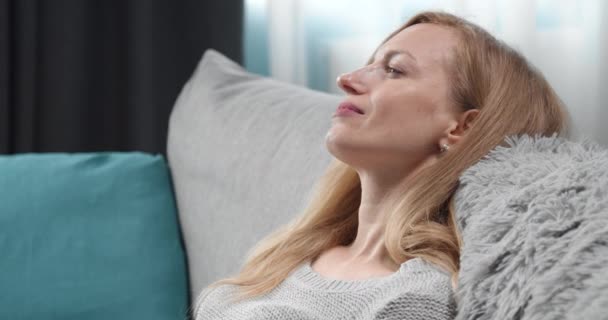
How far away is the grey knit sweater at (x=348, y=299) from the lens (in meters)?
1.00

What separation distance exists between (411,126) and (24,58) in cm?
199

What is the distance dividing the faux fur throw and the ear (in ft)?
0.31

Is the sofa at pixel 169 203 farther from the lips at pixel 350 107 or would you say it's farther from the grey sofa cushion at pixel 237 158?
the lips at pixel 350 107

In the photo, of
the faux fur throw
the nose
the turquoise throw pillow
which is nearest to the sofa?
the turquoise throw pillow

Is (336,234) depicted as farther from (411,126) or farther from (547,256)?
(547,256)

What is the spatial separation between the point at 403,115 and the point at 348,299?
0.24 meters

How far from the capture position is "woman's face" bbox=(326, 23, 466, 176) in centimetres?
120

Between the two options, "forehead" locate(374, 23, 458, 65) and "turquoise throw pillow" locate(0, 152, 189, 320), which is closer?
"forehead" locate(374, 23, 458, 65)

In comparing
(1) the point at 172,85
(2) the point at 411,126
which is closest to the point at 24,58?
(1) the point at 172,85

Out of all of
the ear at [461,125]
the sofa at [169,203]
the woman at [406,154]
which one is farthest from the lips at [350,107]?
the sofa at [169,203]

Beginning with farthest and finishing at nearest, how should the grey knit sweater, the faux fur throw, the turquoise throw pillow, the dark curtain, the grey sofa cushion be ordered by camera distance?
the dark curtain → the turquoise throw pillow → the grey sofa cushion → the grey knit sweater → the faux fur throw

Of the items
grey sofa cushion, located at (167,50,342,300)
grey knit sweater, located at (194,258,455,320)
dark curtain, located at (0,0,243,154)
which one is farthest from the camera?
dark curtain, located at (0,0,243,154)

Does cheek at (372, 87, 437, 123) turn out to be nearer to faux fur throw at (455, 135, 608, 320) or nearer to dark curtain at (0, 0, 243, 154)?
faux fur throw at (455, 135, 608, 320)

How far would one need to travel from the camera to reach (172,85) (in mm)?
3047
